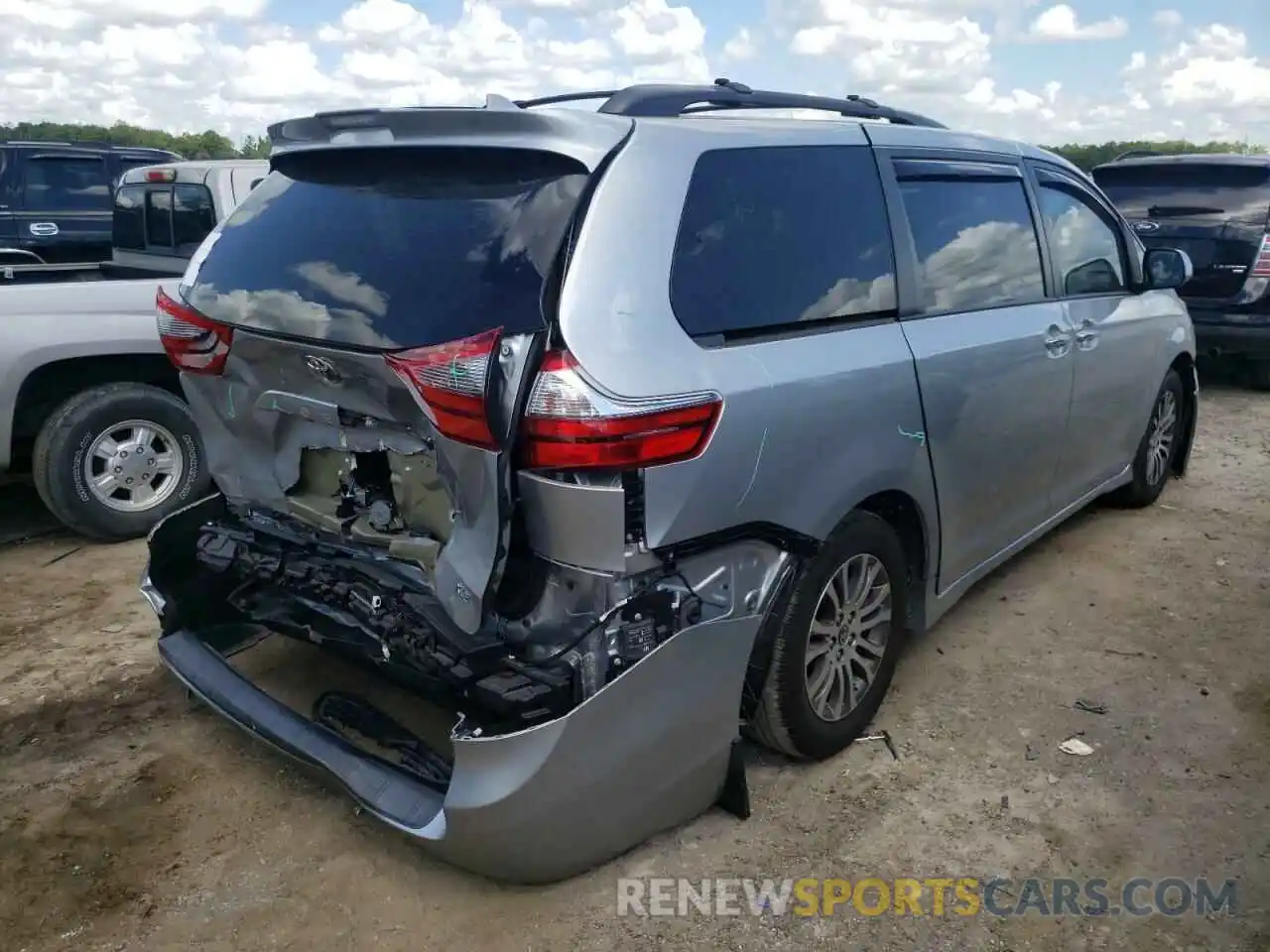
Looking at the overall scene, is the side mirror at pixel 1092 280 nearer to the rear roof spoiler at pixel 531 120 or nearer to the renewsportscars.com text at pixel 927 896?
the rear roof spoiler at pixel 531 120

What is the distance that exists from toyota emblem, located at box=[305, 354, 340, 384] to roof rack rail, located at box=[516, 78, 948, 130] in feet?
2.76

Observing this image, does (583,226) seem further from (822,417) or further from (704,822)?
(704,822)

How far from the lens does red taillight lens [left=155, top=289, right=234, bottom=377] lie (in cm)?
297

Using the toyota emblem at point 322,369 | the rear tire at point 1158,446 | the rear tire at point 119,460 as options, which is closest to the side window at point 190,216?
the rear tire at point 119,460

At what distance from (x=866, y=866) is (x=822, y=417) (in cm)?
120

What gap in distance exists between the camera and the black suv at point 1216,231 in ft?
26.2

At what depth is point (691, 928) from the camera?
8.41 feet

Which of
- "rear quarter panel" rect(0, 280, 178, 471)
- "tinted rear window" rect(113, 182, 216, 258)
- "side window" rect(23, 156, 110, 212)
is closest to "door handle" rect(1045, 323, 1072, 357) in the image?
"rear quarter panel" rect(0, 280, 178, 471)

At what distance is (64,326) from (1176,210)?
7953 millimetres

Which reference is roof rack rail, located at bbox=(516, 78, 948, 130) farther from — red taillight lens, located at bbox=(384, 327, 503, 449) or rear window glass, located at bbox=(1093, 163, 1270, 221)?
rear window glass, located at bbox=(1093, 163, 1270, 221)


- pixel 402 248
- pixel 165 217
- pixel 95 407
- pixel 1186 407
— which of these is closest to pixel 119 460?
pixel 95 407

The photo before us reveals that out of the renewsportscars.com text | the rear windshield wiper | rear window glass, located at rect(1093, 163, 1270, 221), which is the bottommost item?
the renewsportscars.com text

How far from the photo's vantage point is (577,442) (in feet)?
7.58

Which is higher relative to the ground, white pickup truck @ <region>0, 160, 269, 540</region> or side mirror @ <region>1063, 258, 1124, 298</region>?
side mirror @ <region>1063, 258, 1124, 298</region>
